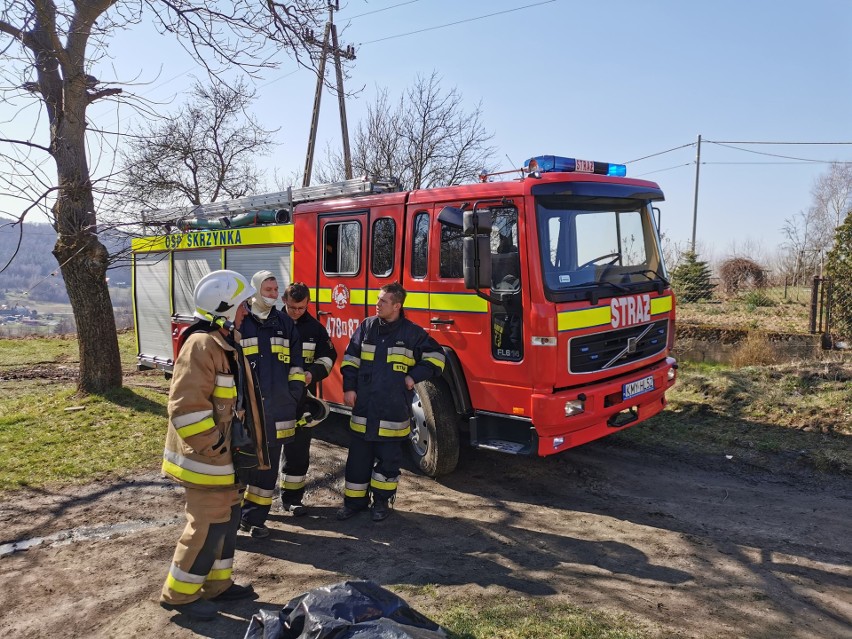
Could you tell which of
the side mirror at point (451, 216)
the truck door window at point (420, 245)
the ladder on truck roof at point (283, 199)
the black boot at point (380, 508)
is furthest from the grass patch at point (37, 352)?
the side mirror at point (451, 216)

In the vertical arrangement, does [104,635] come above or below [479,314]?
below

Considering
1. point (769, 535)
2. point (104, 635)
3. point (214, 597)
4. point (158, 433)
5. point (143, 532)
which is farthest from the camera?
point (158, 433)

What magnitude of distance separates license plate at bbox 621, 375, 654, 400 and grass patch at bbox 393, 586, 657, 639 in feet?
7.51

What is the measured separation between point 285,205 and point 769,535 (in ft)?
18.3

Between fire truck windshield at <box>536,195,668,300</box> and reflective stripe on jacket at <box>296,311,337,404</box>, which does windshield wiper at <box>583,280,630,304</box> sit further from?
reflective stripe on jacket at <box>296,311,337,404</box>

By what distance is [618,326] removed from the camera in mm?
5078

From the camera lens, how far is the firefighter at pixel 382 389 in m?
4.60

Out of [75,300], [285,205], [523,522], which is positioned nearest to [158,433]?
[75,300]

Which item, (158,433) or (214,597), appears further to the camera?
(158,433)

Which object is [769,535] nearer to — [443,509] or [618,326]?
[618,326]

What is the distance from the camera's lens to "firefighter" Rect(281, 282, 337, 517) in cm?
482

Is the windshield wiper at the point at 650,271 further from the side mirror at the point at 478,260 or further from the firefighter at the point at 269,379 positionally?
the firefighter at the point at 269,379

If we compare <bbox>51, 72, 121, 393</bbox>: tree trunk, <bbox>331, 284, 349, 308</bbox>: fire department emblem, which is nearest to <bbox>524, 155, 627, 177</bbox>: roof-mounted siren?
<bbox>331, 284, 349, 308</bbox>: fire department emblem

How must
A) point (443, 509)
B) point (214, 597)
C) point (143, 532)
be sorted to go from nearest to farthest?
1. point (214, 597)
2. point (143, 532)
3. point (443, 509)
